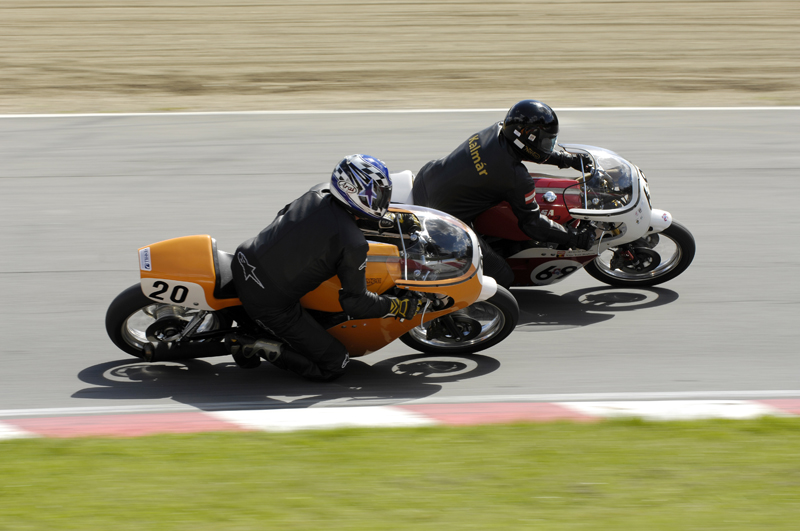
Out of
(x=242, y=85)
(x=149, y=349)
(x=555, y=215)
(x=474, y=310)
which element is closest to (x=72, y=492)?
(x=149, y=349)

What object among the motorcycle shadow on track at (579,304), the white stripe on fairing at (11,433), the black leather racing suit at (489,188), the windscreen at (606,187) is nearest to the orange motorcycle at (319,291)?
the black leather racing suit at (489,188)

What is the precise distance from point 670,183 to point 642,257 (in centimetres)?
284

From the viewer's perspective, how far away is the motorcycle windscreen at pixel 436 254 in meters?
5.92

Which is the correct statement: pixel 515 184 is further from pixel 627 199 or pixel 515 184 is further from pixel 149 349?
pixel 149 349

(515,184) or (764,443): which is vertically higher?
(515,184)

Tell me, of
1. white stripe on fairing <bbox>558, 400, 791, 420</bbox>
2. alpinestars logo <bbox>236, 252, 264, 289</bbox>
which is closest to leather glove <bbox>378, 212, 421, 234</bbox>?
alpinestars logo <bbox>236, 252, 264, 289</bbox>

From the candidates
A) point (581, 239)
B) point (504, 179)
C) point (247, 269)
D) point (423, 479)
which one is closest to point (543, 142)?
point (504, 179)

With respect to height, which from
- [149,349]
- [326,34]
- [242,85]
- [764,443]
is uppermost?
[326,34]

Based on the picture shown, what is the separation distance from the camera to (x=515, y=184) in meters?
6.58

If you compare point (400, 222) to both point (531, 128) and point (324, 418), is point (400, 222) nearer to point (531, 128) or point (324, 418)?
point (531, 128)

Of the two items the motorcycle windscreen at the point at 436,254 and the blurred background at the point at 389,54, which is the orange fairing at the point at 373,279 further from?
the blurred background at the point at 389,54

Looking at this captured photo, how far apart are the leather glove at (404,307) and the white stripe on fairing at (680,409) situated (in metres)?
1.10

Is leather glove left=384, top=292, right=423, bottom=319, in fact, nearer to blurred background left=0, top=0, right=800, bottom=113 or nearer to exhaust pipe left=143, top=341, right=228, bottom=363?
exhaust pipe left=143, top=341, right=228, bottom=363

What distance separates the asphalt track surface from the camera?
19.5 ft
